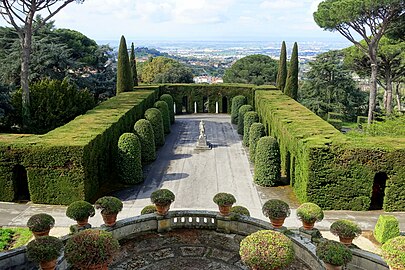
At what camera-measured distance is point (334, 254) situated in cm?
688

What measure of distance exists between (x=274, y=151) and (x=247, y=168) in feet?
11.3

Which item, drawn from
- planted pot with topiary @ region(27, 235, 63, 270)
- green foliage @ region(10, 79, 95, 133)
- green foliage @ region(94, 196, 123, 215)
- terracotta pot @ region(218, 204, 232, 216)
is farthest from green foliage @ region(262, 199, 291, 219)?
green foliage @ region(10, 79, 95, 133)

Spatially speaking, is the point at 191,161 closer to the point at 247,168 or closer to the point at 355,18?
the point at 247,168

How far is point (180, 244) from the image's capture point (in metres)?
9.29

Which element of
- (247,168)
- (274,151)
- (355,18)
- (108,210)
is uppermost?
(355,18)

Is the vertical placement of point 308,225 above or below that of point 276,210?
below

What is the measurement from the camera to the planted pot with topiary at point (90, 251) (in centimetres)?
622

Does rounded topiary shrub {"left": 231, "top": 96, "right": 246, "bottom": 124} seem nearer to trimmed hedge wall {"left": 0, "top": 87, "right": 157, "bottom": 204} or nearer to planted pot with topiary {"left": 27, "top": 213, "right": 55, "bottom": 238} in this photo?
trimmed hedge wall {"left": 0, "top": 87, "right": 157, "bottom": 204}

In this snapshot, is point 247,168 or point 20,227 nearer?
point 20,227

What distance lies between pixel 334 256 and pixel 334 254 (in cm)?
4

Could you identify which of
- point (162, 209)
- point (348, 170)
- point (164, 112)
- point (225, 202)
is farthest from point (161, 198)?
point (164, 112)

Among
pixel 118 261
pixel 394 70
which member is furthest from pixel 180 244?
pixel 394 70

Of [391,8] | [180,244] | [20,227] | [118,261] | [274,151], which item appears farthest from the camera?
[391,8]

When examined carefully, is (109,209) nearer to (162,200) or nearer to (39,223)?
(162,200)
